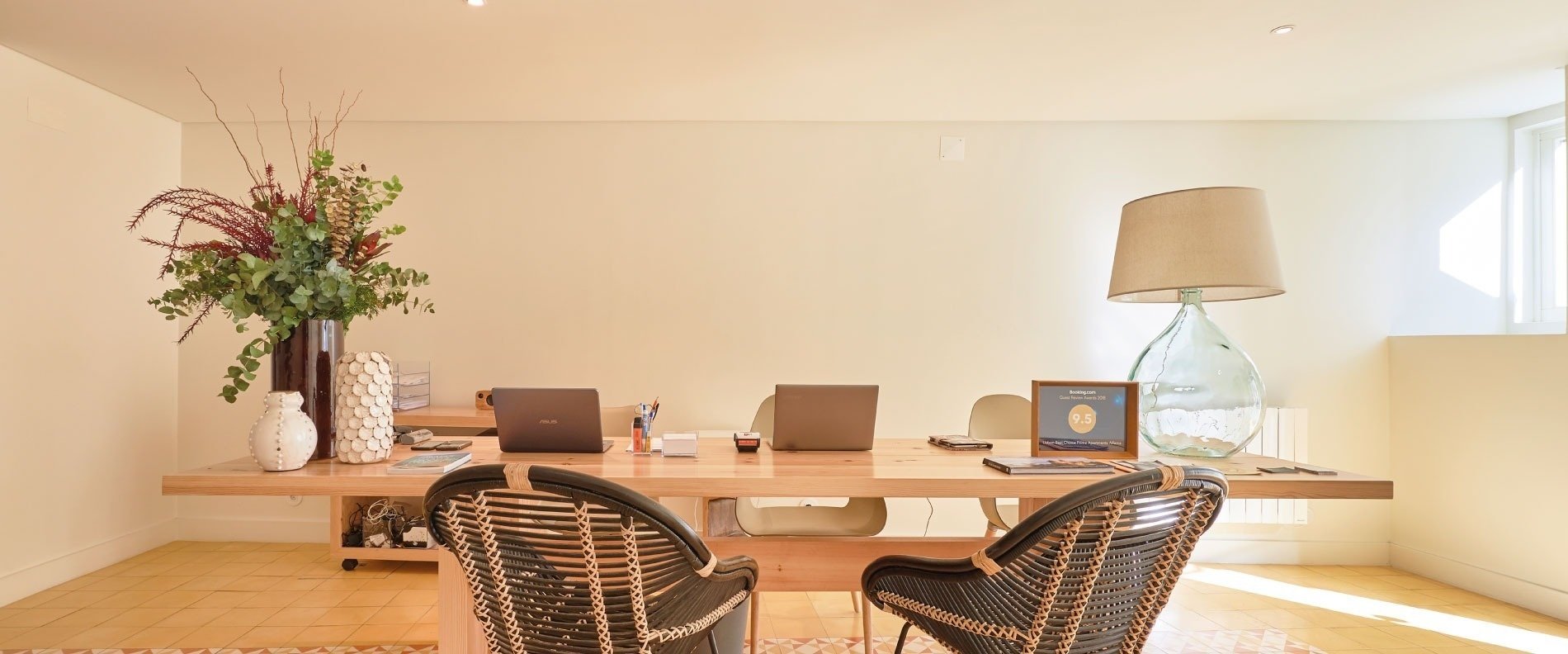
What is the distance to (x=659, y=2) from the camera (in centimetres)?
270

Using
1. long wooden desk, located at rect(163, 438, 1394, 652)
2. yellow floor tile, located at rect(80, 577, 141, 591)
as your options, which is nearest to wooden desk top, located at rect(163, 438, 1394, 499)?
long wooden desk, located at rect(163, 438, 1394, 652)

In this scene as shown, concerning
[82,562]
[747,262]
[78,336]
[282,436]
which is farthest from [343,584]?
[747,262]

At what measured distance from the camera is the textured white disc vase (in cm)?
175

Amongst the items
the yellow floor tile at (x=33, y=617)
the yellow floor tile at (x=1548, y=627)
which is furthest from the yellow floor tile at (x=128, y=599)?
the yellow floor tile at (x=1548, y=627)

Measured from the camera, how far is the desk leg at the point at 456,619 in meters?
1.84

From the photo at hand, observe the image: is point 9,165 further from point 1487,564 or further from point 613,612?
point 1487,564

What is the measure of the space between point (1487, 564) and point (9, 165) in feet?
23.2

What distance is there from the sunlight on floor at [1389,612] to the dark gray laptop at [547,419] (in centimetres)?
326

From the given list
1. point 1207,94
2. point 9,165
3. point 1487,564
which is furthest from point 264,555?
point 1487,564

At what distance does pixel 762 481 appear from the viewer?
5.36ft

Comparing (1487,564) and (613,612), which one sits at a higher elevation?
(613,612)

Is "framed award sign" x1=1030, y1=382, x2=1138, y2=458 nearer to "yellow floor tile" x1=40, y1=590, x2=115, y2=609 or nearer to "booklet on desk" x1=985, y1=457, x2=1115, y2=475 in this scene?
"booklet on desk" x1=985, y1=457, x2=1115, y2=475

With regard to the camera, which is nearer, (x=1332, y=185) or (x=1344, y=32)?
(x=1344, y=32)

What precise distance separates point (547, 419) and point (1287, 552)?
4117 mm
